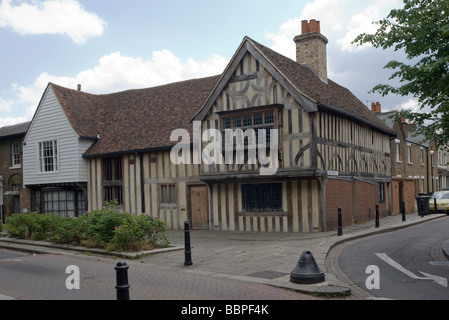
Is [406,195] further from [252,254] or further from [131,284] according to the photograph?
[131,284]

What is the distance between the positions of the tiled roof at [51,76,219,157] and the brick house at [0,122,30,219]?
5034 mm

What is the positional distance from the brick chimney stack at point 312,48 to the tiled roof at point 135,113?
15.1ft

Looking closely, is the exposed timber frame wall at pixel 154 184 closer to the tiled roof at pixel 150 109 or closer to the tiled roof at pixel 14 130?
the tiled roof at pixel 150 109

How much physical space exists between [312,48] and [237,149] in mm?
8262

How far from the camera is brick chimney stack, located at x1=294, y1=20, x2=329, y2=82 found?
2231 centimetres

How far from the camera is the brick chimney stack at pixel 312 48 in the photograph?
22.3 m

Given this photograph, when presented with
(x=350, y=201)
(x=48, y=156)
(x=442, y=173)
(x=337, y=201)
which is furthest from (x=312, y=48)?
(x=442, y=173)

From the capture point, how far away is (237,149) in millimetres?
17484

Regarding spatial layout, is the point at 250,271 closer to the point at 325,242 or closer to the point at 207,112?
the point at 325,242

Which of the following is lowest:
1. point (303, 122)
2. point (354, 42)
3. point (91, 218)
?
point (91, 218)

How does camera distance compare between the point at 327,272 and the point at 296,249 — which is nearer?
the point at 327,272

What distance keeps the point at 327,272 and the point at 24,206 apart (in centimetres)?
2246

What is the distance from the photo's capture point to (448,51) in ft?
32.6
